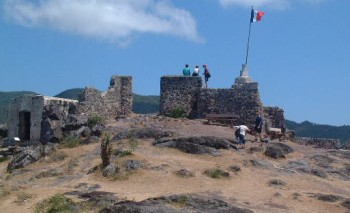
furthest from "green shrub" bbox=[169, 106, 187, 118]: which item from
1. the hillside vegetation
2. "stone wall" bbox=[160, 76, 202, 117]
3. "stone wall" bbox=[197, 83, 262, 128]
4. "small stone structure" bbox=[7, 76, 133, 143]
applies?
the hillside vegetation

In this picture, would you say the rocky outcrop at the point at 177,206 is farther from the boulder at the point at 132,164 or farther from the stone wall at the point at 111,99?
the stone wall at the point at 111,99

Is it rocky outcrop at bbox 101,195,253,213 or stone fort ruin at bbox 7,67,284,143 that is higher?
stone fort ruin at bbox 7,67,284,143

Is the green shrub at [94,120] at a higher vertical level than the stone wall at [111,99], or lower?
lower

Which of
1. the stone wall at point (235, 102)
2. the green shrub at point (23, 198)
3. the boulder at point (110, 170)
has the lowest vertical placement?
the green shrub at point (23, 198)

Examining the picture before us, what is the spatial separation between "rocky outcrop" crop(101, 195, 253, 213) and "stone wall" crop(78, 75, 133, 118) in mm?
14915

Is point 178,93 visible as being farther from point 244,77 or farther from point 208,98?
point 244,77

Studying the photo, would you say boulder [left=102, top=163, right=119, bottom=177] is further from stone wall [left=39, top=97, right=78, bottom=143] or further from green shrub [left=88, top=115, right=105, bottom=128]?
stone wall [left=39, top=97, right=78, bottom=143]

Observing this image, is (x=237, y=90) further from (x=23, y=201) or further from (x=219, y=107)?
(x=23, y=201)

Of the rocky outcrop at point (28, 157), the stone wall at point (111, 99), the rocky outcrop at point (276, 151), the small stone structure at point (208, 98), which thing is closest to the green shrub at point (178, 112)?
the small stone structure at point (208, 98)

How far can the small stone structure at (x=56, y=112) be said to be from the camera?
1069 inches

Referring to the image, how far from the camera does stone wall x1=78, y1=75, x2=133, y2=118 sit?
29.3 m

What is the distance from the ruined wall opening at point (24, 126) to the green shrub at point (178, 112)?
26.7 feet

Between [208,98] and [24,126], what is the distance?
10697 mm

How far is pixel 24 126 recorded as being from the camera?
29453 millimetres
